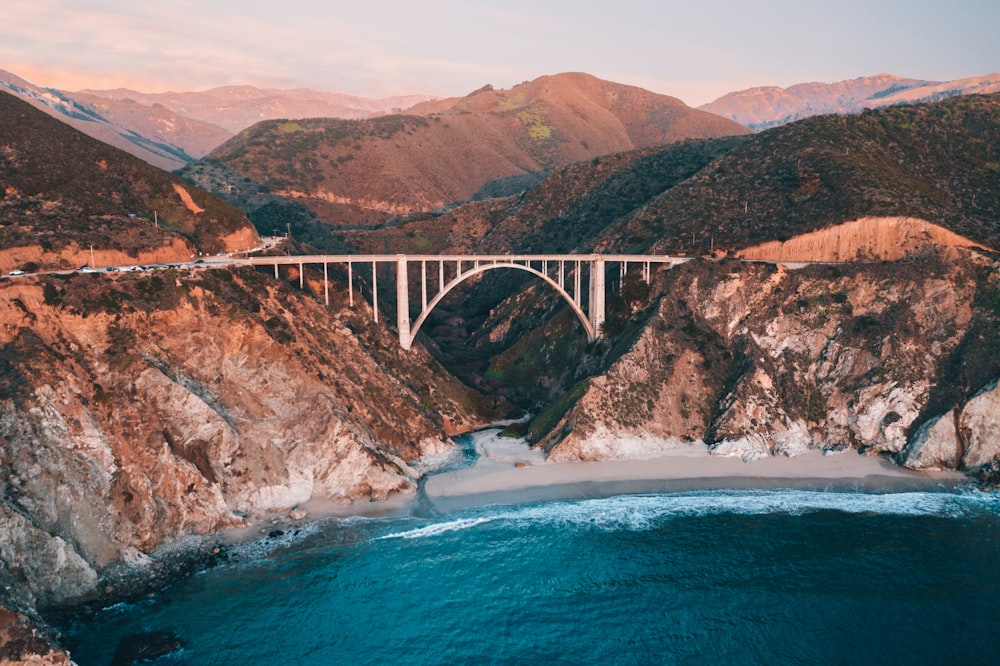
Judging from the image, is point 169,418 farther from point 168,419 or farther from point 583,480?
point 583,480

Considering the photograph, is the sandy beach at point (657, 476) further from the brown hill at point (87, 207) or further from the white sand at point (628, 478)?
the brown hill at point (87, 207)

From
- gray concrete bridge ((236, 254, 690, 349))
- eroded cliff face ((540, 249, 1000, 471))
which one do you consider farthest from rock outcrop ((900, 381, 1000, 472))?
gray concrete bridge ((236, 254, 690, 349))

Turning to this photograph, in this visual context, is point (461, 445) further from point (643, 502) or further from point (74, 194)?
point (74, 194)

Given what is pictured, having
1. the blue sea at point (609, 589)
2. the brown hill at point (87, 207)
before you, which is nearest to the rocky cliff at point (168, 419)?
the blue sea at point (609, 589)

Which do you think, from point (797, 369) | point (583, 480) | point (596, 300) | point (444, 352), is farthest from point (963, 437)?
point (444, 352)

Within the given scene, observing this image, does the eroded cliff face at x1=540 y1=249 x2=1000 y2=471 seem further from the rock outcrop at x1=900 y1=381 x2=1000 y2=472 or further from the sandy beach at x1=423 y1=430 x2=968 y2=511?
the sandy beach at x1=423 y1=430 x2=968 y2=511
